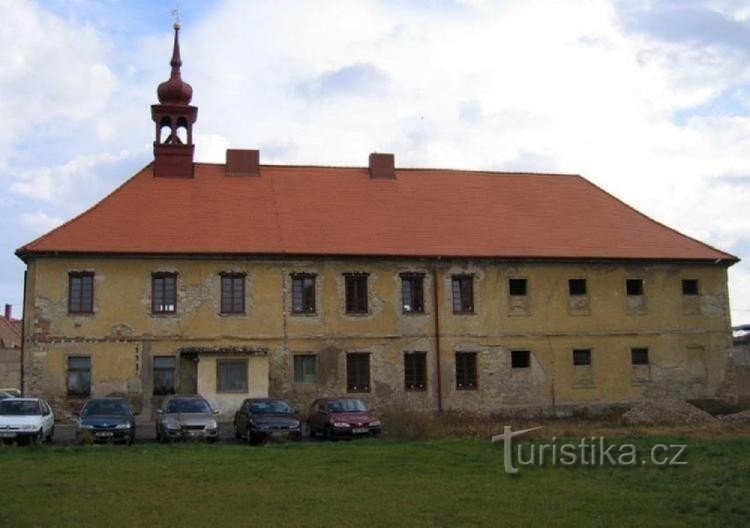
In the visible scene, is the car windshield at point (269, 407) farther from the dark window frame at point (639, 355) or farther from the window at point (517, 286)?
the dark window frame at point (639, 355)

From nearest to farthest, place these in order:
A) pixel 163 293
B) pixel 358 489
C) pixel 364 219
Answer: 1. pixel 358 489
2. pixel 163 293
3. pixel 364 219

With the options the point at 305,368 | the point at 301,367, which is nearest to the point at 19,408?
the point at 301,367

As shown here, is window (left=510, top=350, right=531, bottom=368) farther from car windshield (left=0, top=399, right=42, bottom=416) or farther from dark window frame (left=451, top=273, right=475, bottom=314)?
car windshield (left=0, top=399, right=42, bottom=416)

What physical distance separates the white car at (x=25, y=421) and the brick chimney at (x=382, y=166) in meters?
18.9

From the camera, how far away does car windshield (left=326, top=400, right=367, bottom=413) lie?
84.9 feet

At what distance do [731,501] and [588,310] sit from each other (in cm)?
2279

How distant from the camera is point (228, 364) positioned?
30969mm

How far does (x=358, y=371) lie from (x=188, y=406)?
9338 millimetres

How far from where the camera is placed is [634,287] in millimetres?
36031

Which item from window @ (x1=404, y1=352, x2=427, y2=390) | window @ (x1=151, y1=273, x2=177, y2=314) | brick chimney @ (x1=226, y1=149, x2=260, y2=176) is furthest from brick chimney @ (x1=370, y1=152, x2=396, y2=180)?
window @ (x1=151, y1=273, x2=177, y2=314)

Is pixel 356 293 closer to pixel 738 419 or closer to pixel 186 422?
pixel 186 422

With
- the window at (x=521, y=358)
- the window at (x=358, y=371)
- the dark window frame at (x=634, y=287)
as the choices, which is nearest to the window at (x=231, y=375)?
the window at (x=358, y=371)

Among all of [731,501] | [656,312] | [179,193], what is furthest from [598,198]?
[731,501]

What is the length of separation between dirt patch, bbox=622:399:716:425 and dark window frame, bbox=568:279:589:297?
20.4 ft
